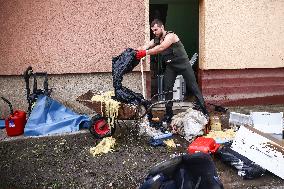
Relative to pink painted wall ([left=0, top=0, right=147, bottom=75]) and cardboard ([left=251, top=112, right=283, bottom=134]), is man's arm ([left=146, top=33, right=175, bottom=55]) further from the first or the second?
cardboard ([left=251, top=112, right=283, bottom=134])

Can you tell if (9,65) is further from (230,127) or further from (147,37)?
(230,127)

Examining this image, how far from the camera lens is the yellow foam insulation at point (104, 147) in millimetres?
A: 6234

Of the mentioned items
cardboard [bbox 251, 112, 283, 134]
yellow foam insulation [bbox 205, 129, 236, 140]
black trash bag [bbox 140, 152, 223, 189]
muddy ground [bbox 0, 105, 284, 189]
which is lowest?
→ muddy ground [bbox 0, 105, 284, 189]

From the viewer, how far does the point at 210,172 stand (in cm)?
297

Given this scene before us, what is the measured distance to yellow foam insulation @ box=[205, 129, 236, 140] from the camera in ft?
22.5

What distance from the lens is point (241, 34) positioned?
973 cm

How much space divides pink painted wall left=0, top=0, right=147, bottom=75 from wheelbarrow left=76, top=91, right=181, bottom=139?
2.00 m

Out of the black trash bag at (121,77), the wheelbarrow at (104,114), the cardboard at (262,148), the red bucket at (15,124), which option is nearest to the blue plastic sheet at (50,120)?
the red bucket at (15,124)

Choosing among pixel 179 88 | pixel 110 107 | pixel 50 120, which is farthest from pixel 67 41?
pixel 179 88

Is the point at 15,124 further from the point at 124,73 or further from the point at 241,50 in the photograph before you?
the point at 241,50

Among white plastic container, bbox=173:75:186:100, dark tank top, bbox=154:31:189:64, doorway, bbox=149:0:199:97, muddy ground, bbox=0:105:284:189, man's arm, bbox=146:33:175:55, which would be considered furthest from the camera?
doorway, bbox=149:0:199:97

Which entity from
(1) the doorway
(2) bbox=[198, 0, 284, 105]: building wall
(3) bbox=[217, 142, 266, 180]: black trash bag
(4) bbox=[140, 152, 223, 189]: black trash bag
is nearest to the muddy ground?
(3) bbox=[217, 142, 266, 180]: black trash bag

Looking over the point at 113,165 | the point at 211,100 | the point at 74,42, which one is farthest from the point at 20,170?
the point at 211,100

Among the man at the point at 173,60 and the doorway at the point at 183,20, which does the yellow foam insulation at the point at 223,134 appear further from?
the doorway at the point at 183,20
